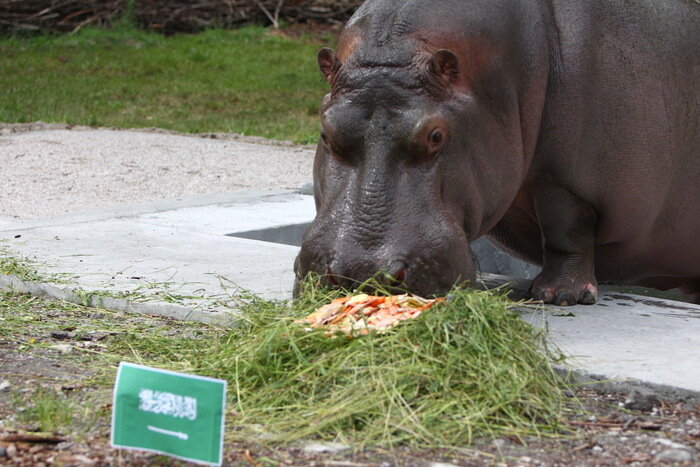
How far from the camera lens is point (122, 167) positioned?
8.45 m

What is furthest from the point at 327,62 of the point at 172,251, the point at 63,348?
the point at 172,251

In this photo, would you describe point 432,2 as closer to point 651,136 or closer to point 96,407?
point 651,136

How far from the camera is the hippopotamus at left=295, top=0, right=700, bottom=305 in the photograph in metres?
3.58

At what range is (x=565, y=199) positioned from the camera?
170 inches

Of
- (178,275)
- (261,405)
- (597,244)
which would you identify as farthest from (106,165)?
(261,405)

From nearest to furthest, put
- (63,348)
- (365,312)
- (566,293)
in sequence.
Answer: (365,312)
(63,348)
(566,293)

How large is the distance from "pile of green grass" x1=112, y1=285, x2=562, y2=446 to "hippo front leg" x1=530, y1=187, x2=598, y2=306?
40.6 inches

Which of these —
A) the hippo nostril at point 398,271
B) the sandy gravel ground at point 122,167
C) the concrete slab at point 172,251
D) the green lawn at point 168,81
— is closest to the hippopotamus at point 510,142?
the hippo nostril at point 398,271

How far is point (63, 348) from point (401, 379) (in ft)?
3.97

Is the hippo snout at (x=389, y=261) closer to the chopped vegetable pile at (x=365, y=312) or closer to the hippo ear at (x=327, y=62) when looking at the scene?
the chopped vegetable pile at (x=365, y=312)

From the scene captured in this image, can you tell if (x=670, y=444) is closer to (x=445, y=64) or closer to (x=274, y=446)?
(x=274, y=446)

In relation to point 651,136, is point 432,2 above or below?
above

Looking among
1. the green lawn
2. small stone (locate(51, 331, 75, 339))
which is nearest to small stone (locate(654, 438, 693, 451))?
small stone (locate(51, 331, 75, 339))

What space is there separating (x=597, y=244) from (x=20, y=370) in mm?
2360
